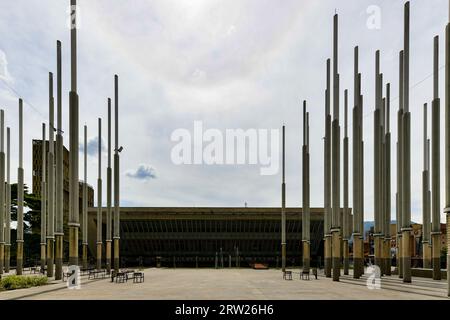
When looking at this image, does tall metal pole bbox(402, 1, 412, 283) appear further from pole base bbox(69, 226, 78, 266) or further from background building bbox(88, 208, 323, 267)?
background building bbox(88, 208, 323, 267)

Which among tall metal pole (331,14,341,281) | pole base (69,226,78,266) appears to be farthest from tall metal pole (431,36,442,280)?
pole base (69,226,78,266)

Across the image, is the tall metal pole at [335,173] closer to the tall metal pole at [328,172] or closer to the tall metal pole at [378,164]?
the tall metal pole at [328,172]

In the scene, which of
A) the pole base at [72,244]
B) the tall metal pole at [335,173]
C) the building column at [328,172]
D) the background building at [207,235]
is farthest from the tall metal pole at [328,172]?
the background building at [207,235]

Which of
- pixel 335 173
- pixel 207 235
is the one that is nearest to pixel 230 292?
pixel 335 173

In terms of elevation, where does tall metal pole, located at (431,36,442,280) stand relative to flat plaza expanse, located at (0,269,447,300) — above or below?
above

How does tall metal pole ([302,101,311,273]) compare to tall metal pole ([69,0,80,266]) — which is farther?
tall metal pole ([302,101,311,273])

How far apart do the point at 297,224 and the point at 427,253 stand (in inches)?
1470

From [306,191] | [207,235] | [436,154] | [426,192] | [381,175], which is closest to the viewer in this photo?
[436,154]

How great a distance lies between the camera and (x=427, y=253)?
5197 cm

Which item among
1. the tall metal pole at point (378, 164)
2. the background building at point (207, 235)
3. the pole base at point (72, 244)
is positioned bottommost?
the background building at point (207, 235)

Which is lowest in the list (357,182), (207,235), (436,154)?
(207,235)

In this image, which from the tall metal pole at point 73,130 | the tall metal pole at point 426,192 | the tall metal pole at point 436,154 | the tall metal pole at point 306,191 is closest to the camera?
the tall metal pole at point 73,130

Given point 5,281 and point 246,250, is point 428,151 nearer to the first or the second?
point 5,281

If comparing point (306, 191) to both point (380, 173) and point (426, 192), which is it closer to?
point (380, 173)
